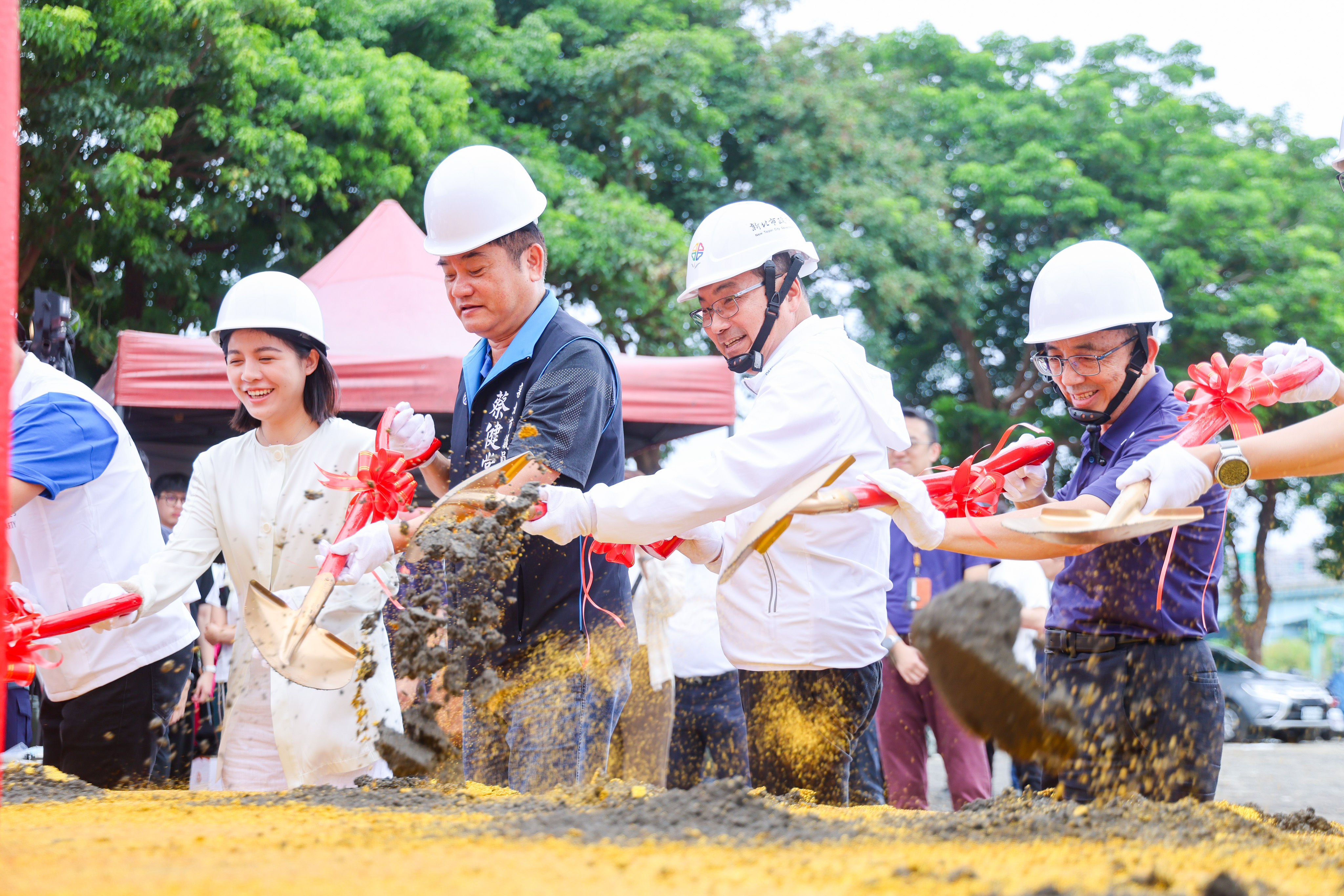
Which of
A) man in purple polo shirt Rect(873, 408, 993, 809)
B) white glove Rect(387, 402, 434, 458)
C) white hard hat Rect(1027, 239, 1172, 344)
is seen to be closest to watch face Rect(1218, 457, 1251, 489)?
white hard hat Rect(1027, 239, 1172, 344)

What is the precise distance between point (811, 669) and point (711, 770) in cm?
328

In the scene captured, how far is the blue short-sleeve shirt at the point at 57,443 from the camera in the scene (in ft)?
9.57

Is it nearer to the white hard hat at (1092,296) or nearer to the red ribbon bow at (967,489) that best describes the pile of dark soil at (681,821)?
the red ribbon bow at (967,489)

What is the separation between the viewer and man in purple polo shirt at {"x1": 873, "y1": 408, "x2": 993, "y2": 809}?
17.3ft

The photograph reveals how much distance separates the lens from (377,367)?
21.1 feet

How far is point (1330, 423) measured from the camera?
2.36m

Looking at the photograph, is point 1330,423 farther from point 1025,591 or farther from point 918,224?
point 918,224

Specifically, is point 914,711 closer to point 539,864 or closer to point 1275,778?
point 539,864

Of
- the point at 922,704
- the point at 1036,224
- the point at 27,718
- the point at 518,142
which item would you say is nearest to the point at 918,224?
the point at 1036,224

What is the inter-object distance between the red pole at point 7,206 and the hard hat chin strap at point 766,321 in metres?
1.72

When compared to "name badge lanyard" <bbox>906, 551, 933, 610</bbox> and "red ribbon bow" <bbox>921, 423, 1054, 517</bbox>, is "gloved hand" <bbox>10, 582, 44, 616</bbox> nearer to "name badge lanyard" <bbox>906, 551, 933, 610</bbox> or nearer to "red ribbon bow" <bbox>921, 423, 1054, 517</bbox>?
"red ribbon bow" <bbox>921, 423, 1054, 517</bbox>

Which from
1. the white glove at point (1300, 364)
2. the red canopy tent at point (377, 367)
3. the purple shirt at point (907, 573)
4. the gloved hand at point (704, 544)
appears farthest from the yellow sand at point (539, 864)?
the red canopy tent at point (377, 367)

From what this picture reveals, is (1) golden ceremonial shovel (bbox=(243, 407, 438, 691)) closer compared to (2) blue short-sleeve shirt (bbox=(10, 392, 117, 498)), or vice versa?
(1) golden ceremonial shovel (bbox=(243, 407, 438, 691))

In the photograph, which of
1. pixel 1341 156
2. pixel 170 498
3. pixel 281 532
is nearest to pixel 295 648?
pixel 281 532
